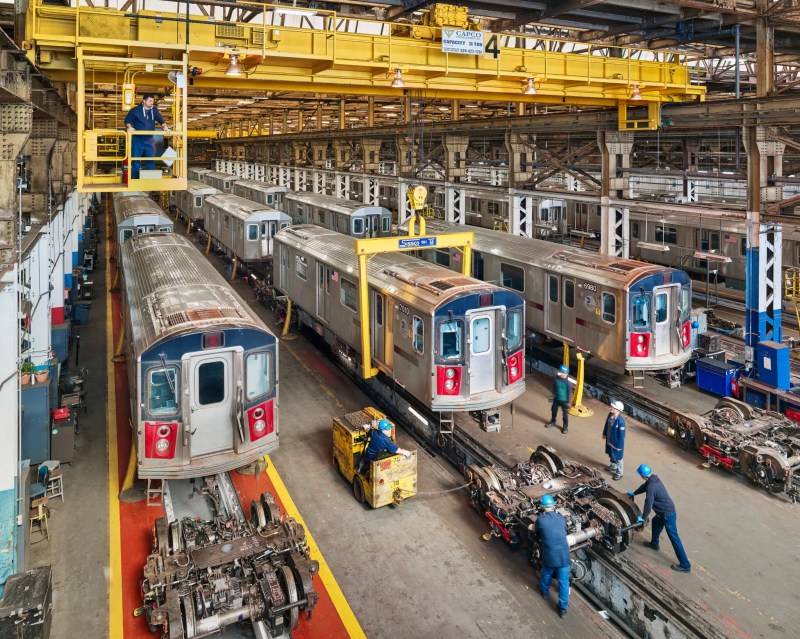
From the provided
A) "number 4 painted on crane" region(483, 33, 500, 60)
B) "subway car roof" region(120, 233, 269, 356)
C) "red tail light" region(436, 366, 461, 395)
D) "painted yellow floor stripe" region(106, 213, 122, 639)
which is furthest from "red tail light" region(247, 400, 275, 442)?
"number 4 painted on crane" region(483, 33, 500, 60)

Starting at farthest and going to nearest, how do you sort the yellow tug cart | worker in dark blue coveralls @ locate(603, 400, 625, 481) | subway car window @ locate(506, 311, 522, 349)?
subway car window @ locate(506, 311, 522, 349) < worker in dark blue coveralls @ locate(603, 400, 625, 481) < the yellow tug cart

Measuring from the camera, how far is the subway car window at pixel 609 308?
12359mm

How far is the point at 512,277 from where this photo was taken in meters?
15.5

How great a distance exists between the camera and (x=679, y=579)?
7637 millimetres

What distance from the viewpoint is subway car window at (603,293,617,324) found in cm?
1236

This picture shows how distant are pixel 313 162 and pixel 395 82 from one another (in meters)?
22.2

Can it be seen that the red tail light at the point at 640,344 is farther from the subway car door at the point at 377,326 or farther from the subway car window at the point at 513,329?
the subway car door at the point at 377,326

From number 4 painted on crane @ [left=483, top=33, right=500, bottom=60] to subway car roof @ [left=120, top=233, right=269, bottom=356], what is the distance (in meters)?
6.71

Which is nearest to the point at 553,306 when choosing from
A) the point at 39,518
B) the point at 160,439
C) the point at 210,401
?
the point at 210,401

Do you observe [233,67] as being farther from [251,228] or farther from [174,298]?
[251,228]

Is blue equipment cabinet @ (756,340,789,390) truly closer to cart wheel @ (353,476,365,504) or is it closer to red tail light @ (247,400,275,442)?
cart wheel @ (353,476,365,504)

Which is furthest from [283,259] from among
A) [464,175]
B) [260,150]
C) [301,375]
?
[260,150]

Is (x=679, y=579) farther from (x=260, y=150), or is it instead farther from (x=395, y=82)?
(x=260, y=150)

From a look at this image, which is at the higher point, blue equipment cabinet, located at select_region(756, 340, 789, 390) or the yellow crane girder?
the yellow crane girder
